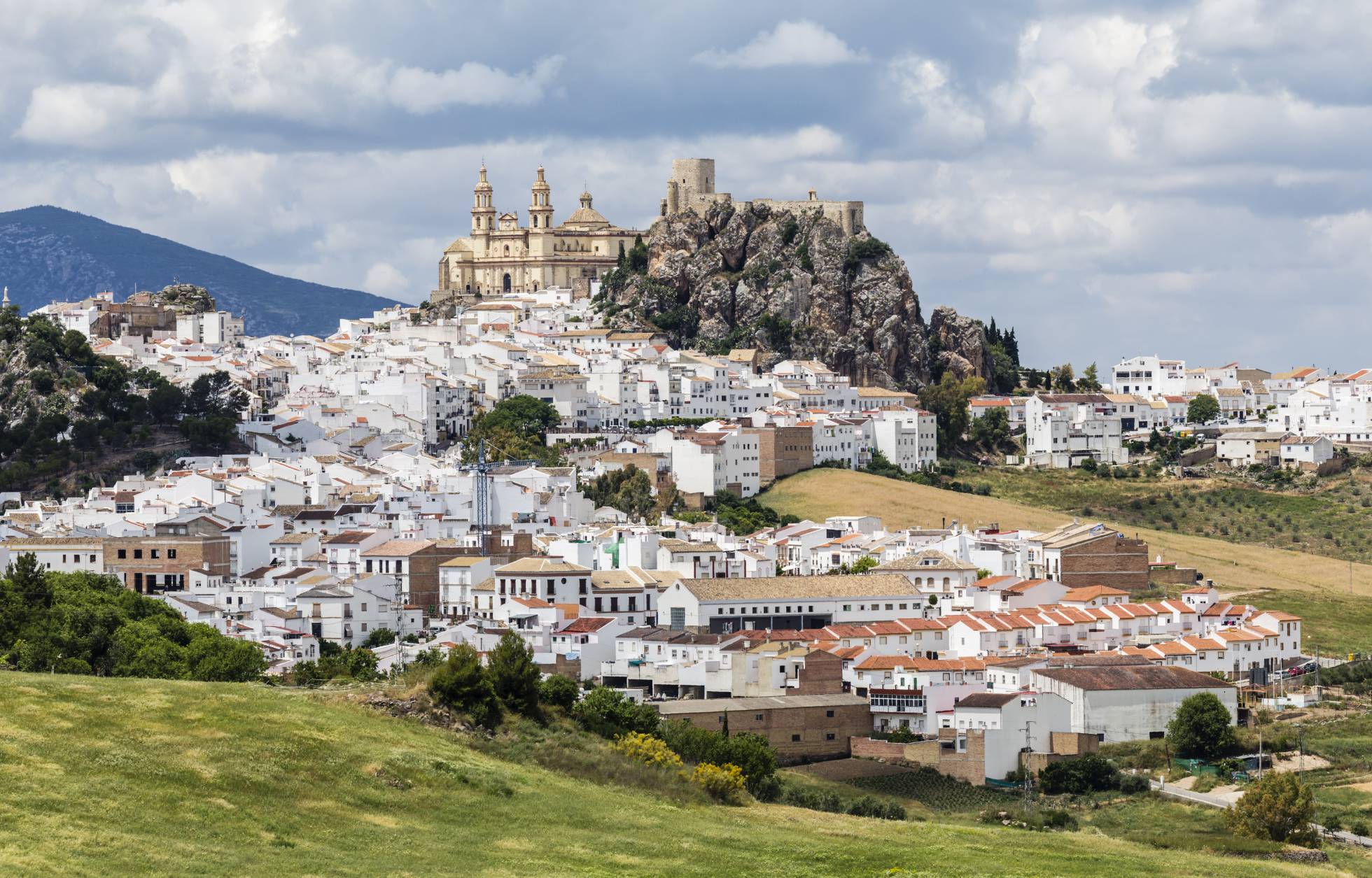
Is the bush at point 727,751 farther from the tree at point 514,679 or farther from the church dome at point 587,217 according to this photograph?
the church dome at point 587,217

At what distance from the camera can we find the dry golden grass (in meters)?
85.4

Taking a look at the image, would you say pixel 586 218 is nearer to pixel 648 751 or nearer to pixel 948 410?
pixel 948 410

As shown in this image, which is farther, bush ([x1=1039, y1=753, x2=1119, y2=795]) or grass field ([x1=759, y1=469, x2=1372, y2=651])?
grass field ([x1=759, y1=469, x2=1372, y2=651])

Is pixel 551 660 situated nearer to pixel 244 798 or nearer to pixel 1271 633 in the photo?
pixel 1271 633

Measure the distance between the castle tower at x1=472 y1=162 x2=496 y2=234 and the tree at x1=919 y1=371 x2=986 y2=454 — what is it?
36000 mm

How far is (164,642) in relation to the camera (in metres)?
51.4

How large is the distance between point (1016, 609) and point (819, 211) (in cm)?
6127

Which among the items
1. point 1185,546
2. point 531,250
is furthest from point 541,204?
point 1185,546

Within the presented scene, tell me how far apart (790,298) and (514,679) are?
272 feet

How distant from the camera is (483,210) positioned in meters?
143

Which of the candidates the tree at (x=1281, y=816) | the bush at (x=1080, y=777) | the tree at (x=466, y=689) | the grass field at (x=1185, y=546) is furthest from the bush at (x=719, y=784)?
the grass field at (x=1185, y=546)

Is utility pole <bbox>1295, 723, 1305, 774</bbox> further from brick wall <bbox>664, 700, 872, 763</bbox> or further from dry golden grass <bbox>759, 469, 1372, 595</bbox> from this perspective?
dry golden grass <bbox>759, 469, 1372, 595</bbox>

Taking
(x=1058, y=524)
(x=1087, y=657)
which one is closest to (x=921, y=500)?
(x=1058, y=524)

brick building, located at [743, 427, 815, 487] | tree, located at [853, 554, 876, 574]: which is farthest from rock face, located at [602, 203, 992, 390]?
tree, located at [853, 554, 876, 574]
